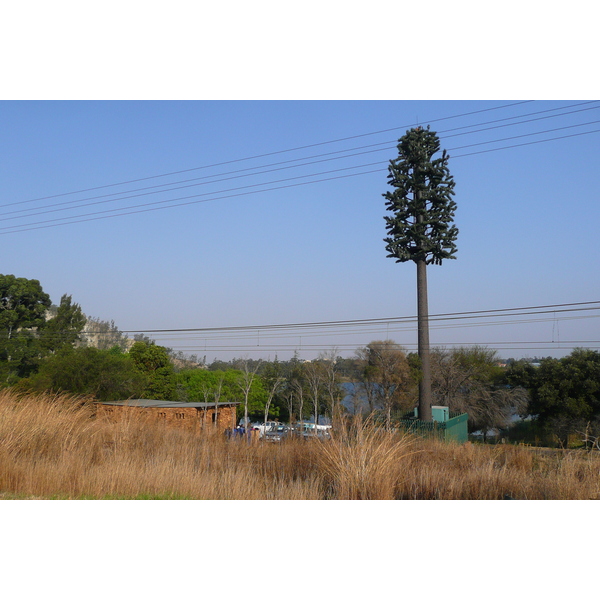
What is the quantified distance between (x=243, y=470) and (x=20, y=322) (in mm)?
44839

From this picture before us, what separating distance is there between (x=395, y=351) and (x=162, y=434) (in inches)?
1474

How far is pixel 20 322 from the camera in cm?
4619

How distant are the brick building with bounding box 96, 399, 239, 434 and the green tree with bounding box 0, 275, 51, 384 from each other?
18.8m

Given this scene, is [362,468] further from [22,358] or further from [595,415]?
[22,358]

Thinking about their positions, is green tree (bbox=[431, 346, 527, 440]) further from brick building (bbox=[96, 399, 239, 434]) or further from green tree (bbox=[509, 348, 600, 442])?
brick building (bbox=[96, 399, 239, 434])

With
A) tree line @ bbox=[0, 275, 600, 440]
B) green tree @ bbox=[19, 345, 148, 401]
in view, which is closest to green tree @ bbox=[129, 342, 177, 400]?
tree line @ bbox=[0, 275, 600, 440]

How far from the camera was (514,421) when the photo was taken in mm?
42062

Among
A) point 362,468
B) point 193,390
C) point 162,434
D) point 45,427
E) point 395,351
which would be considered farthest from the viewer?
point 193,390

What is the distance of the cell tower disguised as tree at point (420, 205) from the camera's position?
27.2 metres

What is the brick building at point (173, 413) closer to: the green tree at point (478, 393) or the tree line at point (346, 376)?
the tree line at point (346, 376)

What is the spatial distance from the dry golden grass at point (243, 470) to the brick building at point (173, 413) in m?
2.10

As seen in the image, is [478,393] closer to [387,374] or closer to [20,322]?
[387,374]

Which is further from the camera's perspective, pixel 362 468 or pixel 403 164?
pixel 403 164

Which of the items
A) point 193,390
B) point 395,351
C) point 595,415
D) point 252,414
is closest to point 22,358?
point 193,390
